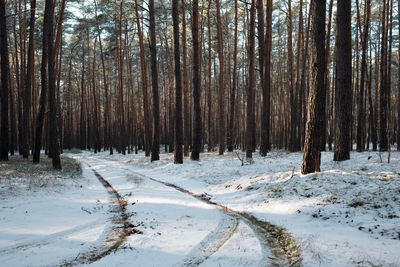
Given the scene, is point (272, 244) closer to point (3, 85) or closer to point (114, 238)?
point (114, 238)

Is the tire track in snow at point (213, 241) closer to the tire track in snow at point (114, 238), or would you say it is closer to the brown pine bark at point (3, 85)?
the tire track in snow at point (114, 238)

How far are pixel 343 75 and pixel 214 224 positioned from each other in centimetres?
804

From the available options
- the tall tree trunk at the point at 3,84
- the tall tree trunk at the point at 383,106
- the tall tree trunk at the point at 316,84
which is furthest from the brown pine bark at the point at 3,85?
the tall tree trunk at the point at 383,106

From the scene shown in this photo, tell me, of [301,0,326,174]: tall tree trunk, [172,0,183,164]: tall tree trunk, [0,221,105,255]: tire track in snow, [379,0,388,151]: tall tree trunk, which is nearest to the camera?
[0,221,105,255]: tire track in snow

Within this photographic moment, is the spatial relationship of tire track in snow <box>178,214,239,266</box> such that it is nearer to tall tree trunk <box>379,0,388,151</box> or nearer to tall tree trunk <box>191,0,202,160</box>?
tall tree trunk <box>191,0,202,160</box>

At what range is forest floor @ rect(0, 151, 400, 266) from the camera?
344 centimetres

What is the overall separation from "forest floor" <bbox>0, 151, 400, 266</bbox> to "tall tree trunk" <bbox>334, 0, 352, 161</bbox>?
7.84ft

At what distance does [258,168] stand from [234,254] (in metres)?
7.27

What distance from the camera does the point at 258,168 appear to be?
10578 millimetres

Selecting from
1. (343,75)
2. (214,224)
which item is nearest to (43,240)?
(214,224)

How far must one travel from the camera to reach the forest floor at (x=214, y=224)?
3437 mm

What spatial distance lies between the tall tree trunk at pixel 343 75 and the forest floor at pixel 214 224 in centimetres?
239

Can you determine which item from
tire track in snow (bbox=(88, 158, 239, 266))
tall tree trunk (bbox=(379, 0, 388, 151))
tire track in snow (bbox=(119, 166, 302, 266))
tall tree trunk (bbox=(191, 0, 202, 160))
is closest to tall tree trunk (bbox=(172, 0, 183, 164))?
tall tree trunk (bbox=(191, 0, 202, 160))

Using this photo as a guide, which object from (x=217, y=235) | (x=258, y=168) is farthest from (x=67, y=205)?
(x=258, y=168)
